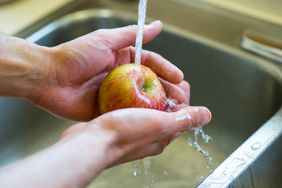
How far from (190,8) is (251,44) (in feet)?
0.60

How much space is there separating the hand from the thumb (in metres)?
0.12

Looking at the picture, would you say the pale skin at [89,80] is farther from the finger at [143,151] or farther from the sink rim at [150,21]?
the sink rim at [150,21]

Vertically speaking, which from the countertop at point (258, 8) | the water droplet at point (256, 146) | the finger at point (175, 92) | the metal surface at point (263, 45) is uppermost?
the countertop at point (258, 8)

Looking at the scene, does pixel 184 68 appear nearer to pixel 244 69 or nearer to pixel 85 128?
pixel 244 69

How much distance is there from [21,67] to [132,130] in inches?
10.5

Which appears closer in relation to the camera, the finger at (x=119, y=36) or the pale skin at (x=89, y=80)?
the pale skin at (x=89, y=80)

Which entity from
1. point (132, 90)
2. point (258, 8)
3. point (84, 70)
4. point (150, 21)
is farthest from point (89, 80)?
point (258, 8)

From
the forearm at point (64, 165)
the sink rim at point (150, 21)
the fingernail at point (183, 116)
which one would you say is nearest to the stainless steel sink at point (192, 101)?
the sink rim at point (150, 21)

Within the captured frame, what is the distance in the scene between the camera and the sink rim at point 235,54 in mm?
720

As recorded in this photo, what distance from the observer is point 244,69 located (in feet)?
3.22

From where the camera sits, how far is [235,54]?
98cm

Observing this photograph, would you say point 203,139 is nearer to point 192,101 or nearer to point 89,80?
point 192,101

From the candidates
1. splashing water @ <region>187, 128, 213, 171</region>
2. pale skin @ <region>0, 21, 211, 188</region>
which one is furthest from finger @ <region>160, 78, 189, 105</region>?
splashing water @ <region>187, 128, 213, 171</region>

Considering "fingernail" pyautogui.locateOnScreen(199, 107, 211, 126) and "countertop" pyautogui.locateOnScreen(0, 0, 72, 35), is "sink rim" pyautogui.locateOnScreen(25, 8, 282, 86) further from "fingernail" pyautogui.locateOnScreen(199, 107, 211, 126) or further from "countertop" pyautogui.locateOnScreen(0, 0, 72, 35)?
"fingernail" pyautogui.locateOnScreen(199, 107, 211, 126)
